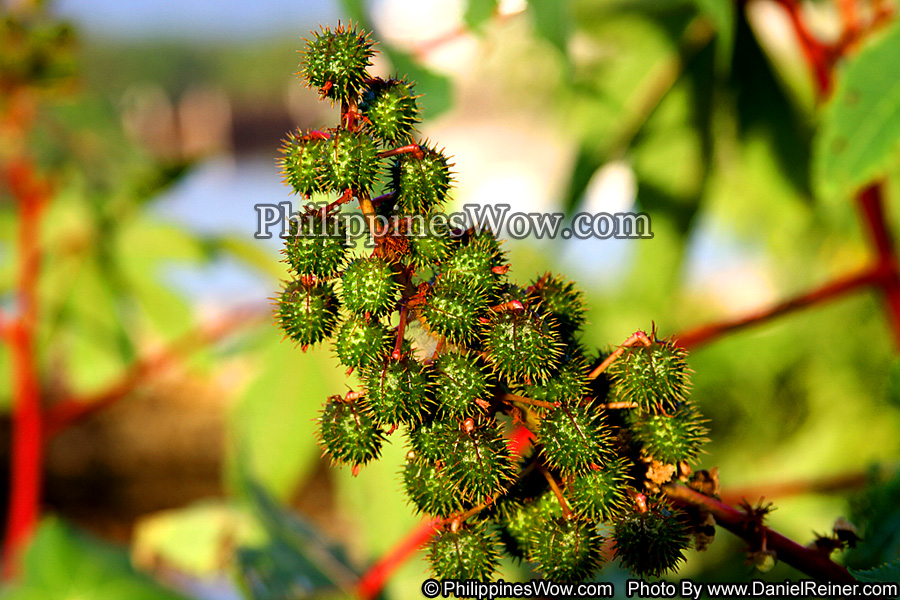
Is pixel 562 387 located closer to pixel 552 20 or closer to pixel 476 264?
pixel 476 264

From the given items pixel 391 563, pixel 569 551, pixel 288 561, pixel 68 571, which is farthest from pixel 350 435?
pixel 68 571

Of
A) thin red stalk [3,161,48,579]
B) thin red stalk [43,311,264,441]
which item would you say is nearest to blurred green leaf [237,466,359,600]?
thin red stalk [43,311,264,441]

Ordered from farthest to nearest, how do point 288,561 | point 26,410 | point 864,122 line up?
point 26,410, point 288,561, point 864,122

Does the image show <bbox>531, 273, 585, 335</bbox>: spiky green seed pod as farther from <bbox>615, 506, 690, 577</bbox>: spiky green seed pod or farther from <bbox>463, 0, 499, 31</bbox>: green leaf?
<bbox>463, 0, 499, 31</bbox>: green leaf

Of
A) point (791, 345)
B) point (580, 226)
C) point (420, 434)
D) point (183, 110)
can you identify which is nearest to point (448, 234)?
point (420, 434)

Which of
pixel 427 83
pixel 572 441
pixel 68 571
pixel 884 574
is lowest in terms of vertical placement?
pixel 68 571

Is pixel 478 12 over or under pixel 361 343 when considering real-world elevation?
over

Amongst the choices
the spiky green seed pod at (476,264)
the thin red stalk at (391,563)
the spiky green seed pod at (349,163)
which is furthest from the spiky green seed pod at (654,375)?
the thin red stalk at (391,563)

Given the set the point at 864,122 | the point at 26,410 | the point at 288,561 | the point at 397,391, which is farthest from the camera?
the point at 26,410

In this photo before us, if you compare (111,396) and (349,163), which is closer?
(349,163)
